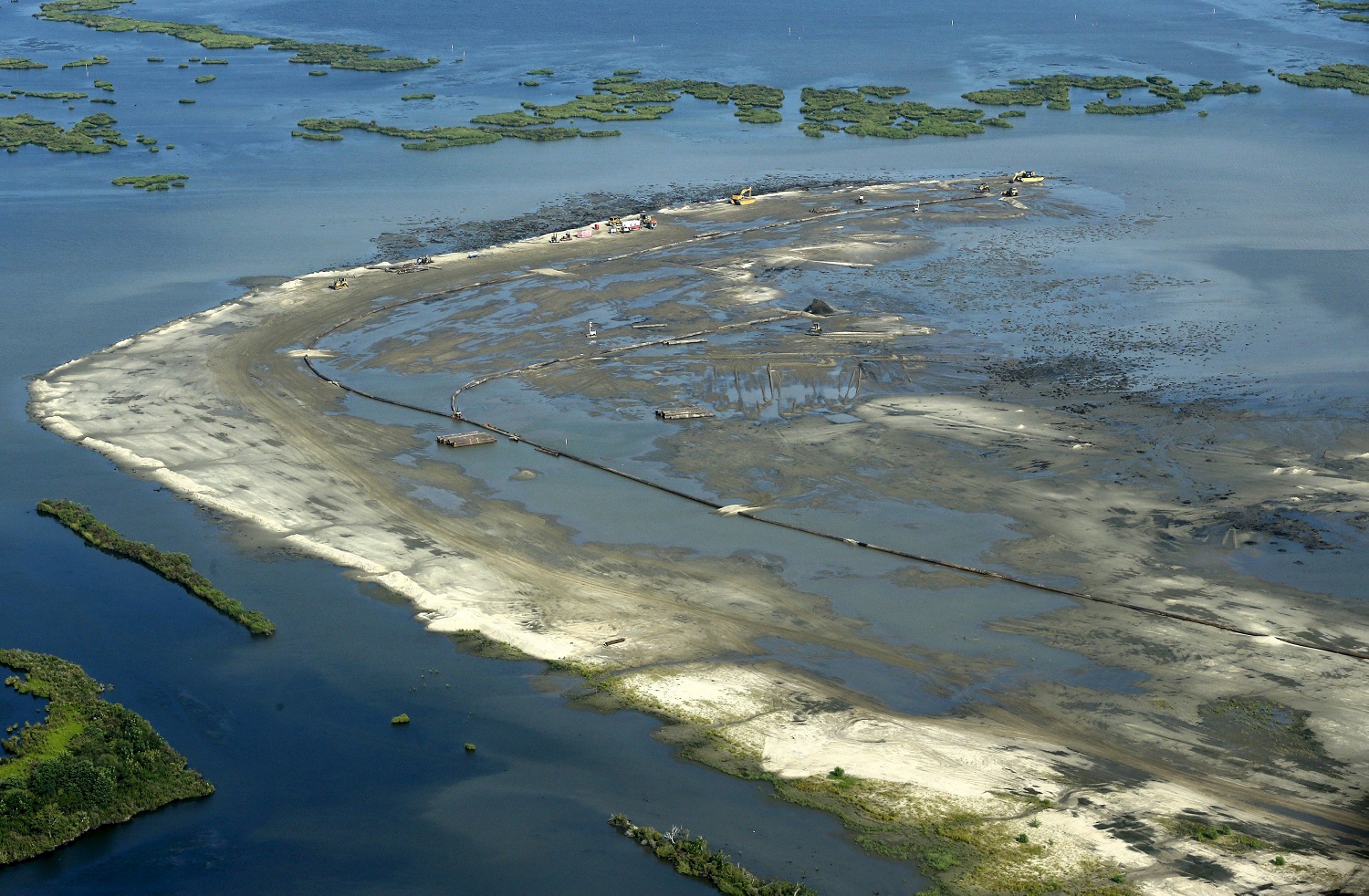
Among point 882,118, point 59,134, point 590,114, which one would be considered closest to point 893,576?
point 882,118

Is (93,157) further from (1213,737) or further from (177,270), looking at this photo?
(1213,737)

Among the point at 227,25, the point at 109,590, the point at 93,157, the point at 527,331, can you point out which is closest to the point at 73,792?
the point at 109,590

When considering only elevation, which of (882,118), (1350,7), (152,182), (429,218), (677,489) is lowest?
(677,489)

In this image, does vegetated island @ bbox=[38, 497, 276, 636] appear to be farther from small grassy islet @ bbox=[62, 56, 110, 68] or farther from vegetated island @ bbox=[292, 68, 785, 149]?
small grassy islet @ bbox=[62, 56, 110, 68]

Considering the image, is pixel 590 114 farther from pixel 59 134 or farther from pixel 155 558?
pixel 155 558

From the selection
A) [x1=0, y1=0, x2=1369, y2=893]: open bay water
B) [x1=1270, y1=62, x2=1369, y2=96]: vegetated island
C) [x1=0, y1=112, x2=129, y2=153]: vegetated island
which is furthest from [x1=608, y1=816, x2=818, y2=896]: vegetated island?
[x1=1270, y1=62, x2=1369, y2=96]: vegetated island

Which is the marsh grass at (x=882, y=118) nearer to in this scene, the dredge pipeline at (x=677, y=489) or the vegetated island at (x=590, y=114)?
the vegetated island at (x=590, y=114)
